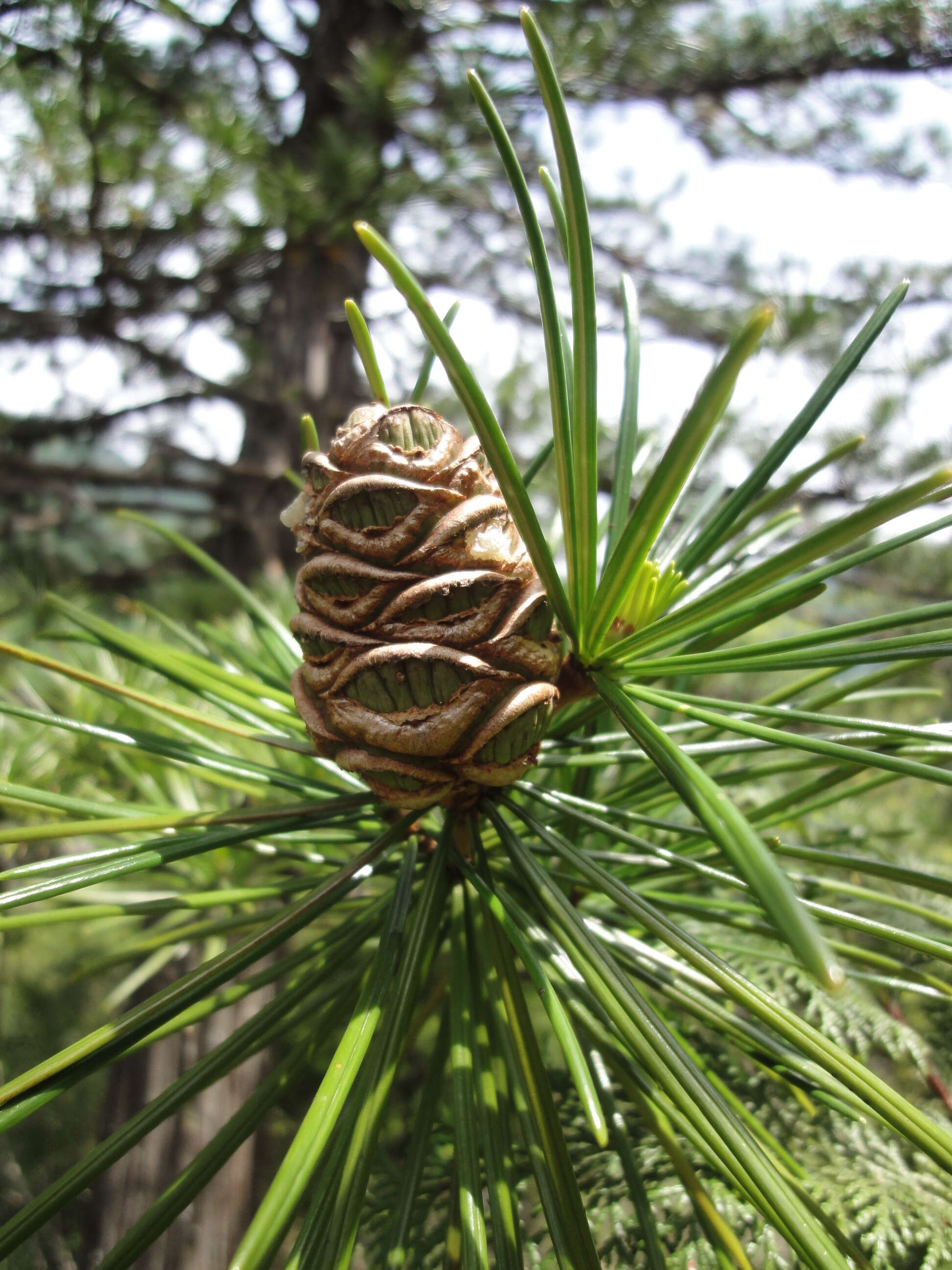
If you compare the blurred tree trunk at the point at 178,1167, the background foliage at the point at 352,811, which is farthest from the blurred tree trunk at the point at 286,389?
the blurred tree trunk at the point at 178,1167

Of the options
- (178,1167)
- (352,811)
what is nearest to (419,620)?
(352,811)

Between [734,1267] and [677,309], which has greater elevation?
[677,309]

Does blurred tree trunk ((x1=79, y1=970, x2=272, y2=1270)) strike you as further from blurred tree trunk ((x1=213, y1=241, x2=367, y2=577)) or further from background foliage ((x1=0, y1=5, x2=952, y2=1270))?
blurred tree trunk ((x1=213, y1=241, x2=367, y2=577))

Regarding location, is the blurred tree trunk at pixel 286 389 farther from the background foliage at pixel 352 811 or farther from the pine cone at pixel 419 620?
the pine cone at pixel 419 620

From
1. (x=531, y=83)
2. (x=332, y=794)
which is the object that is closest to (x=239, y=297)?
(x=531, y=83)

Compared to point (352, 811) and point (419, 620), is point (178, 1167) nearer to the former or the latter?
point (352, 811)

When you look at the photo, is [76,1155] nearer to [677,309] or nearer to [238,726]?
[238,726]
